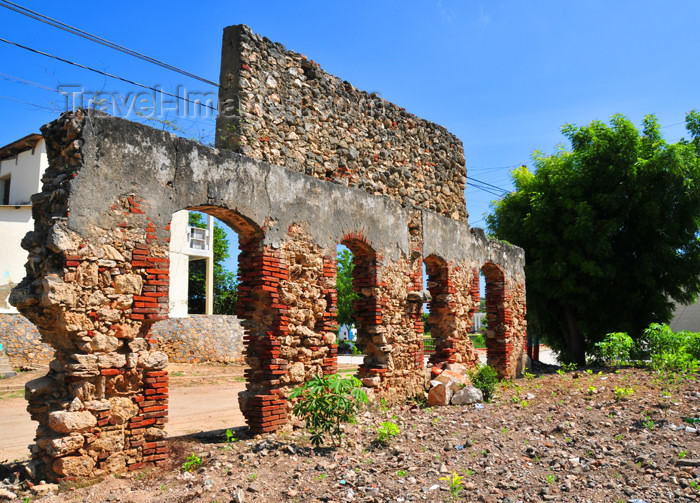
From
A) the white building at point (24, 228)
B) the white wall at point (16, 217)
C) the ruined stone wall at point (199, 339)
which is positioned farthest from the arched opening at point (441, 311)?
the white wall at point (16, 217)

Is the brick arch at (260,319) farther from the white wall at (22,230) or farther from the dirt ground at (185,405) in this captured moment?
the white wall at (22,230)

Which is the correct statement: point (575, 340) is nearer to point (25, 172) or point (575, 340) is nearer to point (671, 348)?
point (671, 348)

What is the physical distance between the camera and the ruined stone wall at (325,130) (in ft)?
25.3

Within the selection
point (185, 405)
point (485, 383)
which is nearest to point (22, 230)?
point (185, 405)

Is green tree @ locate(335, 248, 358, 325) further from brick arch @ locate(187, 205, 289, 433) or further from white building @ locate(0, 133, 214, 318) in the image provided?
brick arch @ locate(187, 205, 289, 433)

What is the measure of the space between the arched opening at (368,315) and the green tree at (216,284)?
2683 centimetres

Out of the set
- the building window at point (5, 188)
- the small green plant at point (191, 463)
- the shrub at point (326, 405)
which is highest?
the building window at point (5, 188)

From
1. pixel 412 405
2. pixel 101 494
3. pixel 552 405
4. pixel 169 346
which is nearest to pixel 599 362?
pixel 552 405

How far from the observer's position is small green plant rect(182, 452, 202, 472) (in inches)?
231

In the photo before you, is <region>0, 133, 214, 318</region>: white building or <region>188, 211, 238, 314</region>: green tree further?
<region>188, 211, 238, 314</region>: green tree

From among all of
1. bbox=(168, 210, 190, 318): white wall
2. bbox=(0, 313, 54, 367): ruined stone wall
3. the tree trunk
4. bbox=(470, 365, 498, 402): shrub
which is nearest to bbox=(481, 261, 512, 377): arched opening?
bbox=(470, 365, 498, 402): shrub

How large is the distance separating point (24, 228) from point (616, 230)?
20.1 meters

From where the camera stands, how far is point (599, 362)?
15078 mm

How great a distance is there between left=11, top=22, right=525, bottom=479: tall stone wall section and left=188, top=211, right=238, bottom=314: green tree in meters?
26.3
